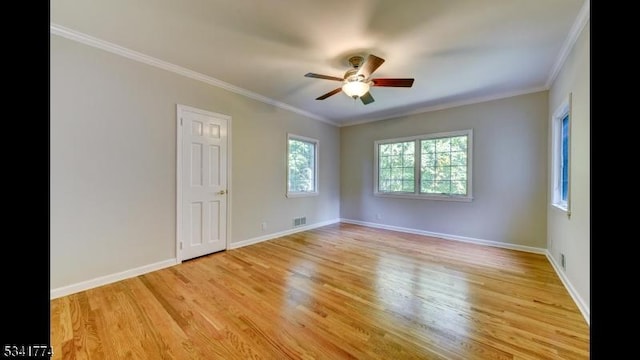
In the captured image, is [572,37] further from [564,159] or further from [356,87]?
[356,87]

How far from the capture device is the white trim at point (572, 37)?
209cm

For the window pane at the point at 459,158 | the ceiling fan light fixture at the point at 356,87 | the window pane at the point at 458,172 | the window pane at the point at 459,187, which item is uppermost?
the ceiling fan light fixture at the point at 356,87

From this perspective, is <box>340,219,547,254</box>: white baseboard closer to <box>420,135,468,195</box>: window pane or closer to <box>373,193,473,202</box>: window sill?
<box>373,193,473,202</box>: window sill

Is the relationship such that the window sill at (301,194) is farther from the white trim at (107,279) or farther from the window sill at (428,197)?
the white trim at (107,279)

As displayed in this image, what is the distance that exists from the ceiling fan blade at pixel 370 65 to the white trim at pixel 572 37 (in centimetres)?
163

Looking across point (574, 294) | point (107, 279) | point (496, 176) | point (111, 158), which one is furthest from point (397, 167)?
point (107, 279)

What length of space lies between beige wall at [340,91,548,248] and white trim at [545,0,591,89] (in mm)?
789

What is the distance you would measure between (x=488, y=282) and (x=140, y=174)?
409 cm

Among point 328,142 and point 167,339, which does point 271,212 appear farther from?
point 167,339

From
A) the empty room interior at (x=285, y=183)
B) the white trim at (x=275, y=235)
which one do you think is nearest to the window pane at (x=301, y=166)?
the empty room interior at (x=285, y=183)

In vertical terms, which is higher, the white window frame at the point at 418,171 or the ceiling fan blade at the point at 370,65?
the ceiling fan blade at the point at 370,65

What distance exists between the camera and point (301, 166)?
530 centimetres

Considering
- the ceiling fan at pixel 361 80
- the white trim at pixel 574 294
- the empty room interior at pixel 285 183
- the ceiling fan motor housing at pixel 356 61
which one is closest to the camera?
the empty room interior at pixel 285 183
